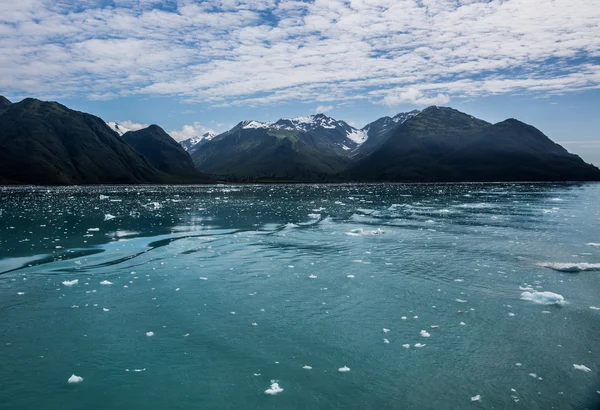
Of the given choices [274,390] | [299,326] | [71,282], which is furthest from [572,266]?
[71,282]

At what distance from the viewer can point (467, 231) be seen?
37938mm

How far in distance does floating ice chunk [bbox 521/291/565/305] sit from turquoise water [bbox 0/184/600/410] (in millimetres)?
64

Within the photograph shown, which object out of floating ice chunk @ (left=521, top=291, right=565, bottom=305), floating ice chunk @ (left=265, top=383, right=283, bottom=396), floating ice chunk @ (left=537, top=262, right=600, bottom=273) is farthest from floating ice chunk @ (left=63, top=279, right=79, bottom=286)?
floating ice chunk @ (left=537, top=262, right=600, bottom=273)

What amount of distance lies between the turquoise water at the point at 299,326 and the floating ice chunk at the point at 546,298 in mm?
64

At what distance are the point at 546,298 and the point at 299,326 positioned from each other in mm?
10930

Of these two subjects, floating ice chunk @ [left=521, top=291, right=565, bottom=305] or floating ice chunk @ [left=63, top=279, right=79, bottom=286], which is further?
floating ice chunk @ [left=63, top=279, right=79, bottom=286]

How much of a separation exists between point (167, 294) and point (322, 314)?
735 centimetres

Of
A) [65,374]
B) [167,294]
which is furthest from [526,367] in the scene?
[167,294]

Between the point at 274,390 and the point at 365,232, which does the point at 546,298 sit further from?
the point at 365,232

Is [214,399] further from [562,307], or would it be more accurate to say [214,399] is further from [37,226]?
[37,226]

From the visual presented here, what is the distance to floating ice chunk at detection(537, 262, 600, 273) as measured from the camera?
22.4 m

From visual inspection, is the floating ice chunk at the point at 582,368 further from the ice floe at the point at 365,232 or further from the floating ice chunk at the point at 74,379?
the ice floe at the point at 365,232

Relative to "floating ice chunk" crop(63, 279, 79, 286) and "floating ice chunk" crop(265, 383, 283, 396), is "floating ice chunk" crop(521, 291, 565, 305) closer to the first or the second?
"floating ice chunk" crop(265, 383, 283, 396)

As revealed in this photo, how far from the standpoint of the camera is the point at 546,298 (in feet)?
56.1
